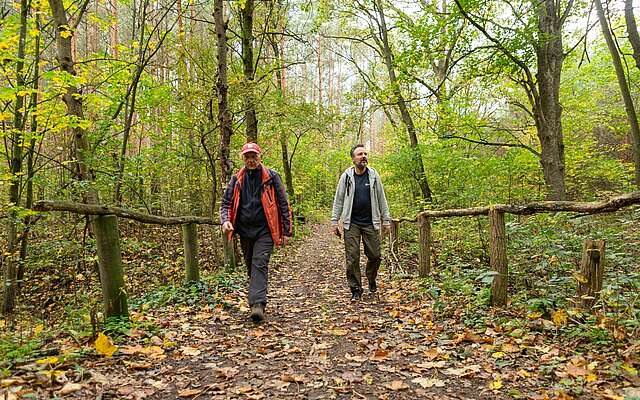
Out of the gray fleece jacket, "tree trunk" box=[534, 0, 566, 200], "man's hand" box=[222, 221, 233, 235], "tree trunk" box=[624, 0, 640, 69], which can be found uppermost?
"tree trunk" box=[624, 0, 640, 69]

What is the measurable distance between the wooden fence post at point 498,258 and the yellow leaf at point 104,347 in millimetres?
3921

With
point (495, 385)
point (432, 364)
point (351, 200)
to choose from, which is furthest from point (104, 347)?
point (351, 200)

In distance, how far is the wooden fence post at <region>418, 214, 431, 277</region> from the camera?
7102mm

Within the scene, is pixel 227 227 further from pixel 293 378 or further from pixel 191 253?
pixel 293 378

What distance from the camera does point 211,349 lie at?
383cm

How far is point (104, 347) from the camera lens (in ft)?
10.9

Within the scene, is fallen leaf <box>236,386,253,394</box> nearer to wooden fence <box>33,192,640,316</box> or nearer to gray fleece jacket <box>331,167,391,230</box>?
wooden fence <box>33,192,640,316</box>

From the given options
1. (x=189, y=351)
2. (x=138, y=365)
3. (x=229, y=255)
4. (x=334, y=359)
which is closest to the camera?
(x=138, y=365)

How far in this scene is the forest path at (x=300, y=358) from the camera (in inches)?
113

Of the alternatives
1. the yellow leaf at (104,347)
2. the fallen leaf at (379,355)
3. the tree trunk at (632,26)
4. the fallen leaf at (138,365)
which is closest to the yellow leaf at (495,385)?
the fallen leaf at (379,355)

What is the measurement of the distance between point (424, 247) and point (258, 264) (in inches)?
134

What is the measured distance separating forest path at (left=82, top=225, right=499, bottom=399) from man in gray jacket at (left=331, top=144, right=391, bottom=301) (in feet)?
1.98

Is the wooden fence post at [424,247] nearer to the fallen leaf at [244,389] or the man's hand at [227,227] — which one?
the man's hand at [227,227]

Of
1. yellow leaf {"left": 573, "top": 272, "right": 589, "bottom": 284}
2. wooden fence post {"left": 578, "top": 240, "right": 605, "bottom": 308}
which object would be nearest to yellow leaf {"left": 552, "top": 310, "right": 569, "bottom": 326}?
wooden fence post {"left": 578, "top": 240, "right": 605, "bottom": 308}
